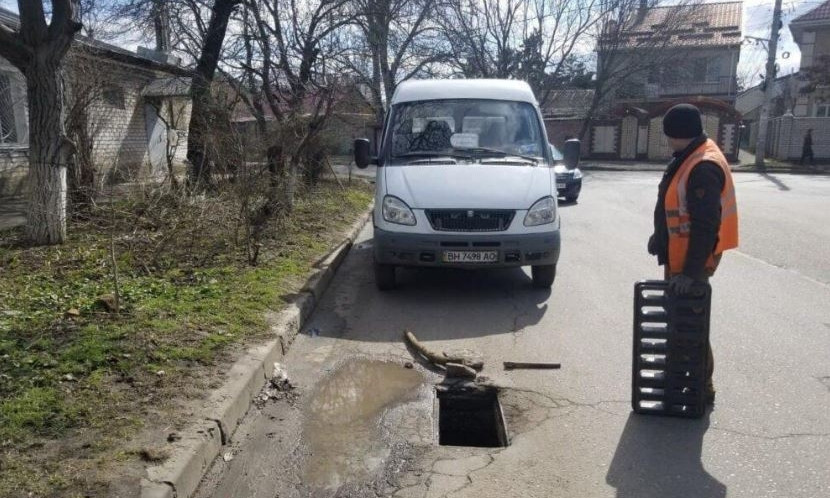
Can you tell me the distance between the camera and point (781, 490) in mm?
3111

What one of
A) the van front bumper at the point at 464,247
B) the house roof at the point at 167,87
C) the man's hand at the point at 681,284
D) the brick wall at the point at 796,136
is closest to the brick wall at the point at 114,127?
the house roof at the point at 167,87

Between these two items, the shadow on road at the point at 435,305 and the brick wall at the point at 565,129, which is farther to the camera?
the brick wall at the point at 565,129

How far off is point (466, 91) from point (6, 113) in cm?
942

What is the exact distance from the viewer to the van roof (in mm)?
7703

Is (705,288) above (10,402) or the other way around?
above

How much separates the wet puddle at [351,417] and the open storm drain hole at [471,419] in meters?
0.27

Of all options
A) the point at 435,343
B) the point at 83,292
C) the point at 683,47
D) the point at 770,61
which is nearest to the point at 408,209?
the point at 435,343

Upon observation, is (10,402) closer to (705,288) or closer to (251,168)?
(705,288)

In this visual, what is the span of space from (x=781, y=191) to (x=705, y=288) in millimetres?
16833

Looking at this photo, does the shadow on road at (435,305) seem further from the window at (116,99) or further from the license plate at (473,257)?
the window at (116,99)

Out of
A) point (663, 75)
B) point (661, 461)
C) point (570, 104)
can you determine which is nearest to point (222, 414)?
point (661, 461)

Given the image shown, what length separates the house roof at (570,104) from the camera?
38812mm

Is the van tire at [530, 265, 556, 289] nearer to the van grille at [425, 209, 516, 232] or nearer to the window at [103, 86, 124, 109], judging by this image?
the van grille at [425, 209, 516, 232]

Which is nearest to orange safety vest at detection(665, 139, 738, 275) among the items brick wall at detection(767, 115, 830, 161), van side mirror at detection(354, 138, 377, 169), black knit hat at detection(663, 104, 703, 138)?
black knit hat at detection(663, 104, 703, 138)
